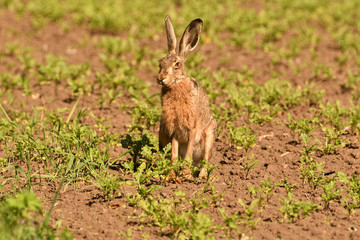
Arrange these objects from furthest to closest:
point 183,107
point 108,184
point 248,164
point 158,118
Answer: point 158,118 < point 248,164 < point 183,107 < point 108,184

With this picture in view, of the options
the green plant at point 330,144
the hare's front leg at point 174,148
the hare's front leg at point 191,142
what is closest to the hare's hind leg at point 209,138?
the hare's front leg at point 191,142

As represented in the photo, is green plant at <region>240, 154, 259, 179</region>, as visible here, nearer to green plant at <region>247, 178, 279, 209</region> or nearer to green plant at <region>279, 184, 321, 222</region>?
green plant at <region>247, 178, 279, 209</region>

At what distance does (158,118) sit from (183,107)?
860 mm

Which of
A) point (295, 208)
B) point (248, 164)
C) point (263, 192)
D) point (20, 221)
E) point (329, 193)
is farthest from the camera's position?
point (248, 164)

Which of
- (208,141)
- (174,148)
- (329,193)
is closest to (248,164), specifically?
(208,141)

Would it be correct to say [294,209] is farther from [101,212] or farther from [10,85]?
[10,85]

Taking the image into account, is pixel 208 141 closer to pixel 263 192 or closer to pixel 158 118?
pixel 158 118

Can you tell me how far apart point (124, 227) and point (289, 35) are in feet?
24.0

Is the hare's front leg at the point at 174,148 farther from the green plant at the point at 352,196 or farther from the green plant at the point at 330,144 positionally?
the green plant at the point at 352,196

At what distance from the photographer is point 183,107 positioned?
5797 mm

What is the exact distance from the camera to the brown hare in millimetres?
5723

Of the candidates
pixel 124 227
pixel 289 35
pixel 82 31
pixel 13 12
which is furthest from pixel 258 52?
pixel 124 227

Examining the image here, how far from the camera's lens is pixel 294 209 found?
182 inches

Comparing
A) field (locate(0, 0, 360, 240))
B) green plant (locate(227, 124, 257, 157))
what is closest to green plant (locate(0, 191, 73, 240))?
field (locate(0, 0, 360, 240))
